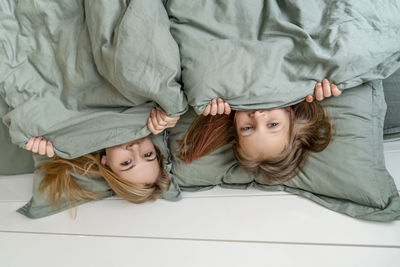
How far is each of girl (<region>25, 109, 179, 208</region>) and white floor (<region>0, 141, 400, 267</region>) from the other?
0.07m

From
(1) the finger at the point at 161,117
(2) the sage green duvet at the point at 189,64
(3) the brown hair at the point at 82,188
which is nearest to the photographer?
(2) the sage green duvet at the point at 189,64

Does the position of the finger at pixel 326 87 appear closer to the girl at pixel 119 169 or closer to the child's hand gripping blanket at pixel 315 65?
the child's hand gripping blanket at pixel 315 65

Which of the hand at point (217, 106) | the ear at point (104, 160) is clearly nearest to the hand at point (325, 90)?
the hand at point (217, 106)

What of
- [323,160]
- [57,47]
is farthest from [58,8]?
[323,160]

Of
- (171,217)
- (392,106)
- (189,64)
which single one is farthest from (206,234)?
(392,106)

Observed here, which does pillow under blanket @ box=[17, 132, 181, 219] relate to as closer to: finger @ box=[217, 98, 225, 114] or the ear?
the ear

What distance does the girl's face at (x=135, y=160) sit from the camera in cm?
105

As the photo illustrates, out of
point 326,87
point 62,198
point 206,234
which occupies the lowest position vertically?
point 62,198

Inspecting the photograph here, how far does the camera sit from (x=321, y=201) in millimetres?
1016

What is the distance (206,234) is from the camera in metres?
1.04

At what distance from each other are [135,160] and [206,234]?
33cm

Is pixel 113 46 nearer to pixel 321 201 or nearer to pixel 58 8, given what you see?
pixel 58 8

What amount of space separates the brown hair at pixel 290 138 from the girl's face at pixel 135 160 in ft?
0.48

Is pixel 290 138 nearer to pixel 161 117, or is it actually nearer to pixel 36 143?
pixel 161 117
